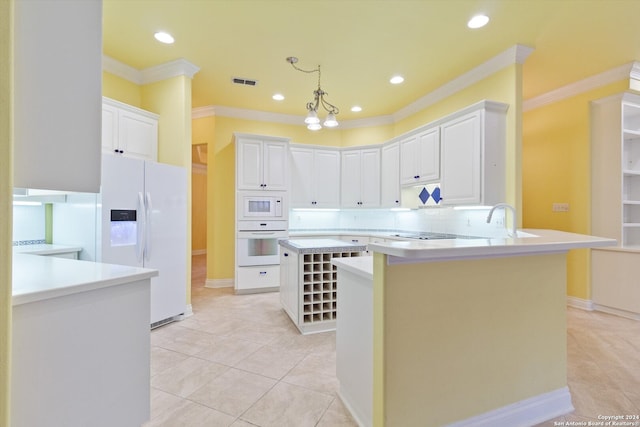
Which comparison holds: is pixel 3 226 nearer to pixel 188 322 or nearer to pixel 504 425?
pixel 504 425

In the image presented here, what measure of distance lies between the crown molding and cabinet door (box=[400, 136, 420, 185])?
10.2 feet

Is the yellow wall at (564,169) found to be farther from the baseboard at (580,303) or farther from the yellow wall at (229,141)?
the yellow wall at (229,141)

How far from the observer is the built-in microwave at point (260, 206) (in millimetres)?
4652

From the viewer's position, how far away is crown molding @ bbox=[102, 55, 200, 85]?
3.48 metres

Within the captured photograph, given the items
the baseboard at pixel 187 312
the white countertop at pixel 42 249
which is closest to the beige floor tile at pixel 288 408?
the baseboard at pixel 187 312

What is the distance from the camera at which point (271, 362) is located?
2.46m

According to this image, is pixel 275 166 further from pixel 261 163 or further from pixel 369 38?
pixel 369 38

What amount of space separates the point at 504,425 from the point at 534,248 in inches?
40.9

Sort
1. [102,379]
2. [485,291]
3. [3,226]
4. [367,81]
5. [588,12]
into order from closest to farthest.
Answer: [3,226] → [102,379] → [485,291] → [588,12] → [367,81]

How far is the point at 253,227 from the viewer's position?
4.68 meters

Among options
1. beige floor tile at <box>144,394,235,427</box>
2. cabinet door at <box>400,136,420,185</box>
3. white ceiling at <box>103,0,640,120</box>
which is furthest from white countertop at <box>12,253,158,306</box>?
cabinet door at <box>400,136,420,185</box>

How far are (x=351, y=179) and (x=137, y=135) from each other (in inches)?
136

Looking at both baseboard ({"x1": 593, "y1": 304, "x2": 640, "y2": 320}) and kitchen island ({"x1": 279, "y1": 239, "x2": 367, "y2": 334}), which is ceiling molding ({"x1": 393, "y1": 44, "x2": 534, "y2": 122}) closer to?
kitchen island ({"x1": 279, "y1": 239, "x2": 367, "y2": 334})

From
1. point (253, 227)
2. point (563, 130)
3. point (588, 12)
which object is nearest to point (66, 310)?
point (253, 227)
